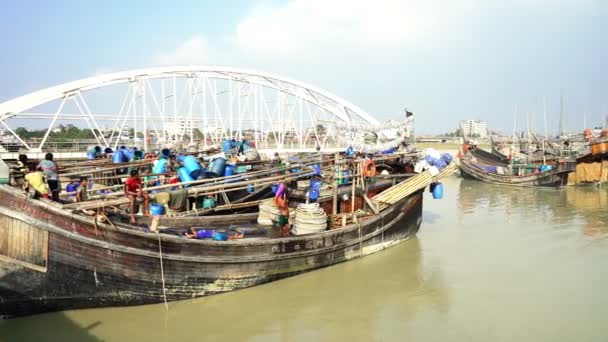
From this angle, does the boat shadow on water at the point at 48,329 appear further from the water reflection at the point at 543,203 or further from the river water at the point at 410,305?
the water reflection at the point at 543,203

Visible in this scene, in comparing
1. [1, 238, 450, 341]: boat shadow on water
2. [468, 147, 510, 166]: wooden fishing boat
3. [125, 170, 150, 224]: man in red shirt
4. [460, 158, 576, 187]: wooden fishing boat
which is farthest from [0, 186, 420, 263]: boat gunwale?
[468, 147, 510, 166]: wooden fishing boat

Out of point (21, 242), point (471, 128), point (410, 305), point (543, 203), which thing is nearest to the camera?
point (21, 242)

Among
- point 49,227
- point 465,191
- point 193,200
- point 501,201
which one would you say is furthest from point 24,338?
point 465,191

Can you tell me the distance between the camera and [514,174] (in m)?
28.2

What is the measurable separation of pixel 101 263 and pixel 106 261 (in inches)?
3.2

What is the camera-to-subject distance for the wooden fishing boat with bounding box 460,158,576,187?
2505cm

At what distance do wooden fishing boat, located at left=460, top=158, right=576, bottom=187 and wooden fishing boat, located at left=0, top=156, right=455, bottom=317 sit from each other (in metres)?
22.5

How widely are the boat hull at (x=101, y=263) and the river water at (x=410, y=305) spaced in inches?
10.8

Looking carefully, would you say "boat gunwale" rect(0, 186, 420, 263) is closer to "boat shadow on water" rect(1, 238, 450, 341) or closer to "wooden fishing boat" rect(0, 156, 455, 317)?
"wooden fishing boat" rect(0, 156, 455, 317)

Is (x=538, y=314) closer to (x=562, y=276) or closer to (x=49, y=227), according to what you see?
(x=562, y=276)

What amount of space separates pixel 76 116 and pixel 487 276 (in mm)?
27108

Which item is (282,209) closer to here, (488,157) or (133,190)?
(133,190)

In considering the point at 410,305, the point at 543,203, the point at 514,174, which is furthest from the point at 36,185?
the point at 514,174

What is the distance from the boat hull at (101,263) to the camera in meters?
5.92
